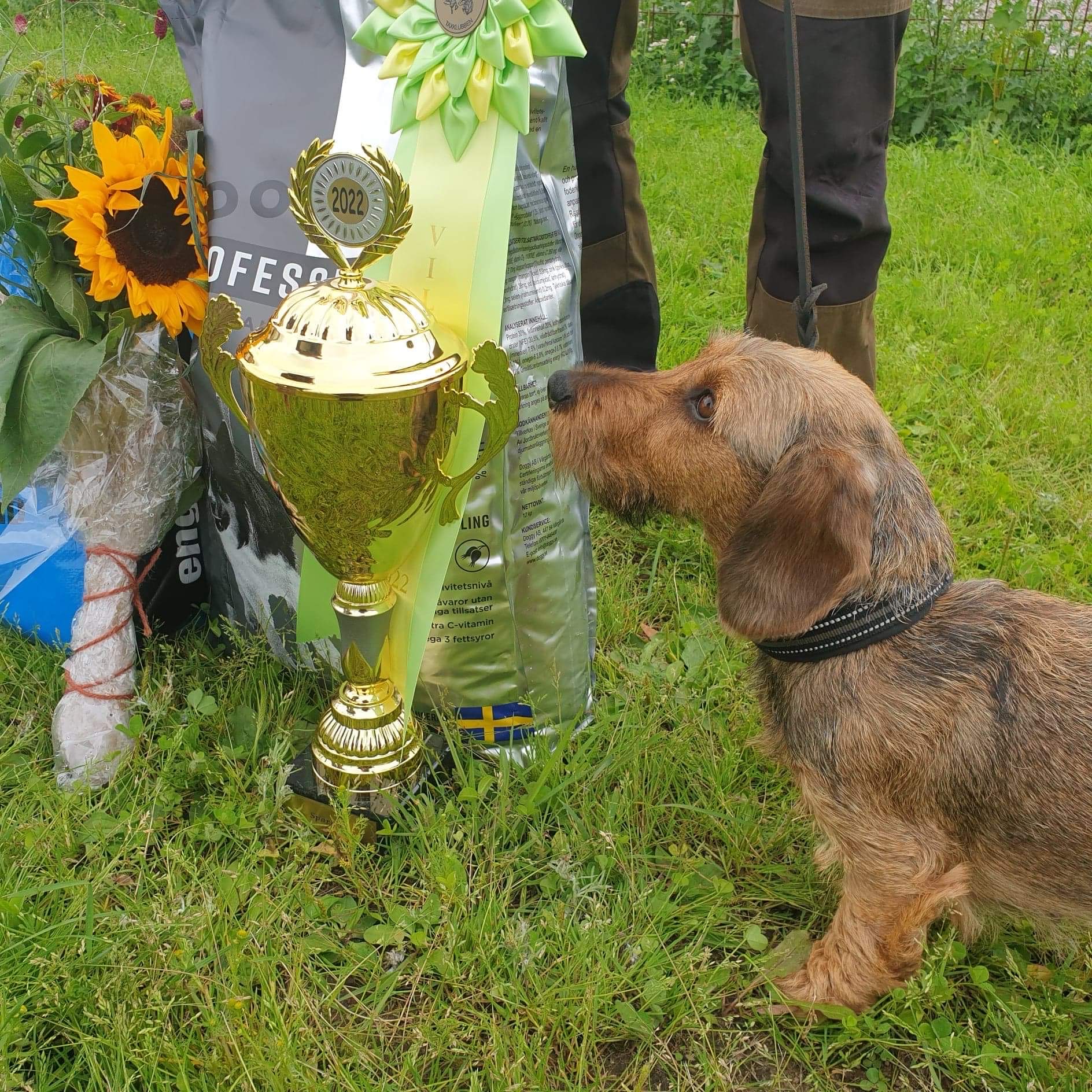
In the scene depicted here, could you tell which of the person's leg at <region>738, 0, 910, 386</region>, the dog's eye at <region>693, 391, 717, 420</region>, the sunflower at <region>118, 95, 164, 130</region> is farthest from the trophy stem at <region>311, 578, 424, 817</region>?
the person's leg at <region>738, 0, 910, 386</region>

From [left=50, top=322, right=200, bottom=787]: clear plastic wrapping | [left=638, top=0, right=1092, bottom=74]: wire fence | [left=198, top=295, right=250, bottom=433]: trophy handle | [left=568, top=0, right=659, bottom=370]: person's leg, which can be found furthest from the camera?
[left=638, top=0, right=1092, bottom=74]: wire fence

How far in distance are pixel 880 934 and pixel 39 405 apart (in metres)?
1.80

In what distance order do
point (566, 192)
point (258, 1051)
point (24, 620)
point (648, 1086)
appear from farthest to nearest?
point (24, 620), point (566, 192), point (648, 1086), point (258, 1051)

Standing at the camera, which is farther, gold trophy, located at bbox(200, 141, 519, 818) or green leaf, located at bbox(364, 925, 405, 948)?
green leaf, located at bbox(364, 925, 405, 948)

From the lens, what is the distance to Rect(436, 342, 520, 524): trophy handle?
5.81 feet

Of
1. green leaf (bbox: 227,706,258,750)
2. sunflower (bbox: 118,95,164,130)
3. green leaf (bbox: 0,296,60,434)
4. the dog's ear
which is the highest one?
sunflower (bbox: 118,95,164,130)

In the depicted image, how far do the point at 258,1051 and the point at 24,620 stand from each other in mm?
1262

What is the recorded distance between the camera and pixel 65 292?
2.07 metres

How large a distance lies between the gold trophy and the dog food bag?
0.14m

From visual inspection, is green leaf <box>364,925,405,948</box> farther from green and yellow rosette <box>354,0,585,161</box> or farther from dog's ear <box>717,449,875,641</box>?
green and yellow rosette <box>354,0,585,161</box>

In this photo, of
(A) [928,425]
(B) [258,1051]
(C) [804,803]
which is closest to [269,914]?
(B) [258,1051]

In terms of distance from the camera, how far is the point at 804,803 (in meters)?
1.89

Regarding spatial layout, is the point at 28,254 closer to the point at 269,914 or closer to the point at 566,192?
the point at 566,192

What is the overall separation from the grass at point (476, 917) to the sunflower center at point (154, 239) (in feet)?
2.74
